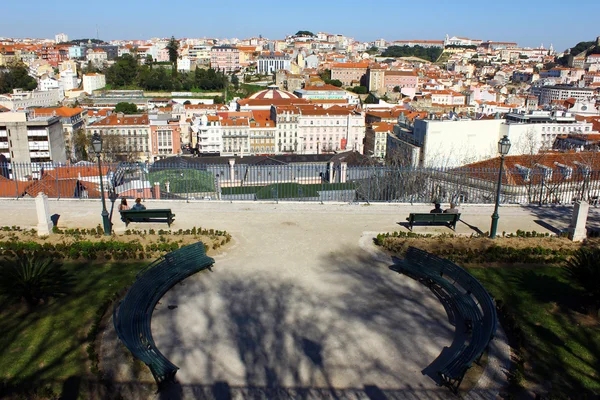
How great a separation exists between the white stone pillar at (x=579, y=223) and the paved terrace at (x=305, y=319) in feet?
3.07

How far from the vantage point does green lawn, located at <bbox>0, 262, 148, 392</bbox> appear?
247 inches

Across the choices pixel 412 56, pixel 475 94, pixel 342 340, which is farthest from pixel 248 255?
pixel 412 56

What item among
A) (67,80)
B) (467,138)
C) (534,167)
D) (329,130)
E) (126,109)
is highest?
(67,80)

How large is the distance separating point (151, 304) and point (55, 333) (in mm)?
1444

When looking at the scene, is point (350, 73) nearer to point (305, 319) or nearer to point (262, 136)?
point (262, 136)

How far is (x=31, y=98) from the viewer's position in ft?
Result: 259

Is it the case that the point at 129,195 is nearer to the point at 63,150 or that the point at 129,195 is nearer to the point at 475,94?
the point at 63,150

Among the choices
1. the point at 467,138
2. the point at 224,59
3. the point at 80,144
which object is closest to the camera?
the point at 467,138

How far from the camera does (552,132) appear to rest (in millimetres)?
43594

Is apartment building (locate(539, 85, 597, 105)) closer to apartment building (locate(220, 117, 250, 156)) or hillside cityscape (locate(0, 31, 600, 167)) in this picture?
hillside cityscape (locate(0, 31, 600, 167))

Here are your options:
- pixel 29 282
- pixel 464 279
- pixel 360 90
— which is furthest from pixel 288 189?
pixel 360 90

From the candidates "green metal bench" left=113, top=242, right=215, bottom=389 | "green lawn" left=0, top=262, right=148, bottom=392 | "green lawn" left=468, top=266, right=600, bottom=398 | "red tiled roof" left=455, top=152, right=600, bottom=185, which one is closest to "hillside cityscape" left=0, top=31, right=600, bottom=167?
"red tiled roof" left=455, top=152, right=600, bottom=185

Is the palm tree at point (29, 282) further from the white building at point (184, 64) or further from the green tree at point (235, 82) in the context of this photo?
the white building at point (184, 64)

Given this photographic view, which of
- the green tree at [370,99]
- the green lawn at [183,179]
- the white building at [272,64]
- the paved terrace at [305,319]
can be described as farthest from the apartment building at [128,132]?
the white building at [272,64]
